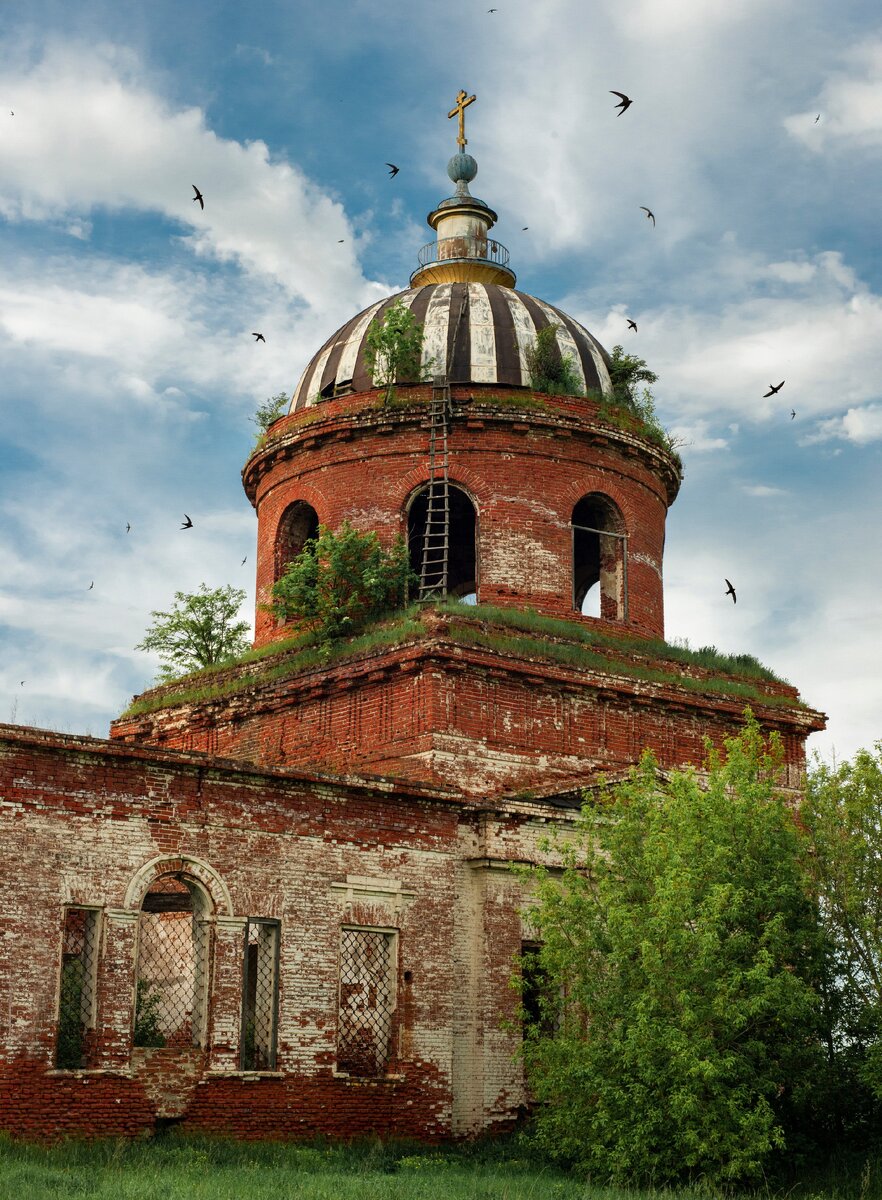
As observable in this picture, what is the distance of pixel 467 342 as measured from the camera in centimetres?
2231

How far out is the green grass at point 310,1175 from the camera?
11547mm

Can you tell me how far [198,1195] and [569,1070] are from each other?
4232 mm

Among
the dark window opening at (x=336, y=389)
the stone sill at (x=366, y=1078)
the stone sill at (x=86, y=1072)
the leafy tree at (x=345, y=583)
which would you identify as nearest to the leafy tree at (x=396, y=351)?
the dark window opening at (x=336, y=389)

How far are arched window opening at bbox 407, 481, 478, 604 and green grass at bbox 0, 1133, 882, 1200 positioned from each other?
26.7ft

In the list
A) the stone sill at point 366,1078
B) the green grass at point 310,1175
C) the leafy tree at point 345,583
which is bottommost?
the green grass at point 310,1175

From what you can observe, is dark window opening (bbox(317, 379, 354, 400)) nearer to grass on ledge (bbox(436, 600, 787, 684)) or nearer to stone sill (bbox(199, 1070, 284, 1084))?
grass on ledge (bbox(436, 600, 787, 684))

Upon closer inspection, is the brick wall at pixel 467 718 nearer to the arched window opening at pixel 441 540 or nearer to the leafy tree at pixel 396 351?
the arched window opening at pixel 441 540

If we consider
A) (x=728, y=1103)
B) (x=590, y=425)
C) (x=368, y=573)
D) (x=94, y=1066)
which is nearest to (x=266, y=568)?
(x=368, y=573)

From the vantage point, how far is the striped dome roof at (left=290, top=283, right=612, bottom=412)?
2222 centimetres

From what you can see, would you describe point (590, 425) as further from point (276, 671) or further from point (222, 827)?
point (222, 827)

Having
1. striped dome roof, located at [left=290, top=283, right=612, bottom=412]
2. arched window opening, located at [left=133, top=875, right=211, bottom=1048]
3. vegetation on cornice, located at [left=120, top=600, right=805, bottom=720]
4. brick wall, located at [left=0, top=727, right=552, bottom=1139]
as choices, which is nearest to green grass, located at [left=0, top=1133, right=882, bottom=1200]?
brick wall, located at [left=0, top=727, right=552, bottom=1139]

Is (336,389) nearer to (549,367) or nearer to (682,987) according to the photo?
(549,367)

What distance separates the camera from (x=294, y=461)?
75.0ft

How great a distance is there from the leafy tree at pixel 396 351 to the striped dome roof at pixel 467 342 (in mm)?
196
